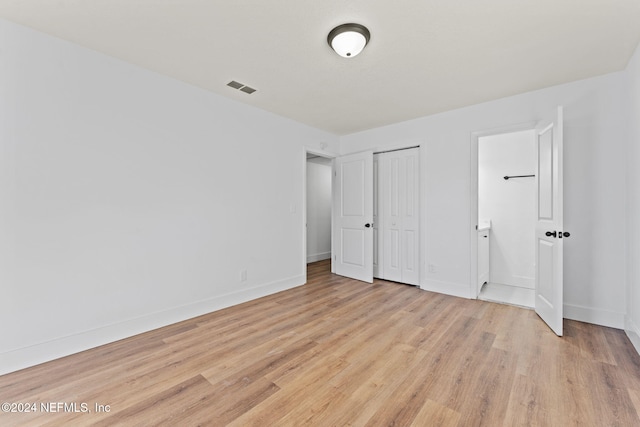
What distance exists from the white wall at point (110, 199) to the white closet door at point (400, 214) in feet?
6.74

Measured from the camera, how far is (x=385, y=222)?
4.43 meters

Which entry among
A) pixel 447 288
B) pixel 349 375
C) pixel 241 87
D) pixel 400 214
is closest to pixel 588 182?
pixel 447 288

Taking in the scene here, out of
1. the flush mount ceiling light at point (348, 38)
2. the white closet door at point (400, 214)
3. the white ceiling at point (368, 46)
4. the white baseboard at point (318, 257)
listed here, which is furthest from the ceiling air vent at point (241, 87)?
the white baseboard at point (318, 257)

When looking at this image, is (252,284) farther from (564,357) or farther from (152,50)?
(564,357)

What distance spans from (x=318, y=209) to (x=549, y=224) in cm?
432

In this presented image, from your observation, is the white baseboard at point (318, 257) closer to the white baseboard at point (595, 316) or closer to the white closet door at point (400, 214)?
the white closet door at point (400, 214)

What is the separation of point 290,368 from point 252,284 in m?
1.67

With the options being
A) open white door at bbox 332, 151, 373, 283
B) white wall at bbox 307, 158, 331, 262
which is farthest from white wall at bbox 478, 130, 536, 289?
white wall at bbox 307, 158, 331, 262

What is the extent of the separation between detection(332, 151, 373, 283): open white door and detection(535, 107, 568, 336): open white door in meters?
2.07

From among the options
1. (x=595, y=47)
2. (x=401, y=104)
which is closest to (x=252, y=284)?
(x=401, y=104)

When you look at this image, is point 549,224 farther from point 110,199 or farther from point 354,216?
point 110,199

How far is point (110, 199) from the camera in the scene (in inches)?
93.8

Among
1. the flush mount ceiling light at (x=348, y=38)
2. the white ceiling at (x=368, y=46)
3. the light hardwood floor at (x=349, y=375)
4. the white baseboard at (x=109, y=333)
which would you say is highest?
the white ceiling at (x=368, y=46)

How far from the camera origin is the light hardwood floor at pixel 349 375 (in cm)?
151
